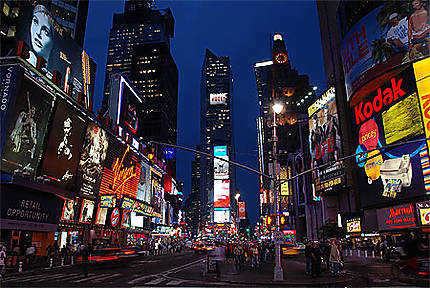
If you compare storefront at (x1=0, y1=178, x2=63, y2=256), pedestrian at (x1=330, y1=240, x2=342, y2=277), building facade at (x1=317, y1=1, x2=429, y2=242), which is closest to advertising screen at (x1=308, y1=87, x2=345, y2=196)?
building facade at (x1=317, y1=1, x2=429, y2=242)

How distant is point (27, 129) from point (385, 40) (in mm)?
46818

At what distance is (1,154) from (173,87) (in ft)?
548

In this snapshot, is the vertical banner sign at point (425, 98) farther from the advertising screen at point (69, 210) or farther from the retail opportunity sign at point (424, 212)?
the advertising screen at point (69, 210)

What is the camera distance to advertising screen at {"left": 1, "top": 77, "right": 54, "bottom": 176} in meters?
28.4

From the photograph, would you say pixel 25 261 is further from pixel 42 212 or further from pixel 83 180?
pixel 83 180

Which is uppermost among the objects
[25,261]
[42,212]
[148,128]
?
[148,128]

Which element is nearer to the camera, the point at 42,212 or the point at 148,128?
the point at 42,212

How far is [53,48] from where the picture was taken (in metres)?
42.8

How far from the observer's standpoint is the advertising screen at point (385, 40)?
41.6 meters

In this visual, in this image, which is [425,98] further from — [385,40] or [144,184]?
[144,184]

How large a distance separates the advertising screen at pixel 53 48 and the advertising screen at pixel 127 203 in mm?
17286

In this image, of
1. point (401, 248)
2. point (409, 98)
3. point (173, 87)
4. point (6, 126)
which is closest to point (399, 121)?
point (409, 98)

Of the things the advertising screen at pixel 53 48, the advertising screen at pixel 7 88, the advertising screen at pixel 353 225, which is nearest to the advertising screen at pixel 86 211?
the advertising screen at pixel 53 48

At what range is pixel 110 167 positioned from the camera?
50344mm
